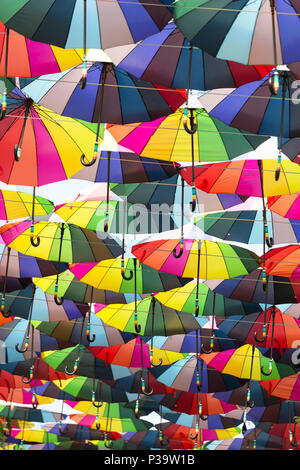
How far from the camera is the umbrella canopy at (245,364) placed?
1548 cm

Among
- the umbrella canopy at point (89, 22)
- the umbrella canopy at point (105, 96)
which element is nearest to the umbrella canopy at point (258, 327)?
the umbrella canopy at point (105, 96)

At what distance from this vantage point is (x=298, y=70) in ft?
22.8

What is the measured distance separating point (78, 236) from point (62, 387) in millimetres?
7489

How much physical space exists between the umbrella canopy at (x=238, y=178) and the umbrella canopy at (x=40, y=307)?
17.8ft

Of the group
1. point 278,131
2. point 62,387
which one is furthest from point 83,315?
point 278,131

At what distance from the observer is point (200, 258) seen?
11.7 meters

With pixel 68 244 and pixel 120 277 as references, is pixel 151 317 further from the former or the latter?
pixel 68 244

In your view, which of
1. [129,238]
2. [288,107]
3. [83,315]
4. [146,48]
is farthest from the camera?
[83,315]

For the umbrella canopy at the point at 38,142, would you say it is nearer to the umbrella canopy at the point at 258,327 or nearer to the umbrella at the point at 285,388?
the umbrella canopy at the point at 258,327

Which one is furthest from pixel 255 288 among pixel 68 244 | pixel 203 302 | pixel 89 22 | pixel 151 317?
pixel 89 22

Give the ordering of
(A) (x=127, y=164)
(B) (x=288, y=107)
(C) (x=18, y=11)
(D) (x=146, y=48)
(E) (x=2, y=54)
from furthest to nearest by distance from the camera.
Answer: (A) (x=127, y=164) → (B) (x=288, y=107) → (D) (x=146, y=48) → (E) (x=2, y=54) → (C) (x=18, y=11)

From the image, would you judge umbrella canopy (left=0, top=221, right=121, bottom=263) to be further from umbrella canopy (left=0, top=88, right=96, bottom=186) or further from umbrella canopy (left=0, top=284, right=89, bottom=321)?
umbrella canopy (left=0, top=88, right=96, bottom=186)

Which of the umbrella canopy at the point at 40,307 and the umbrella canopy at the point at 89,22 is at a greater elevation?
the umbrella canopy at the point at 89,22
